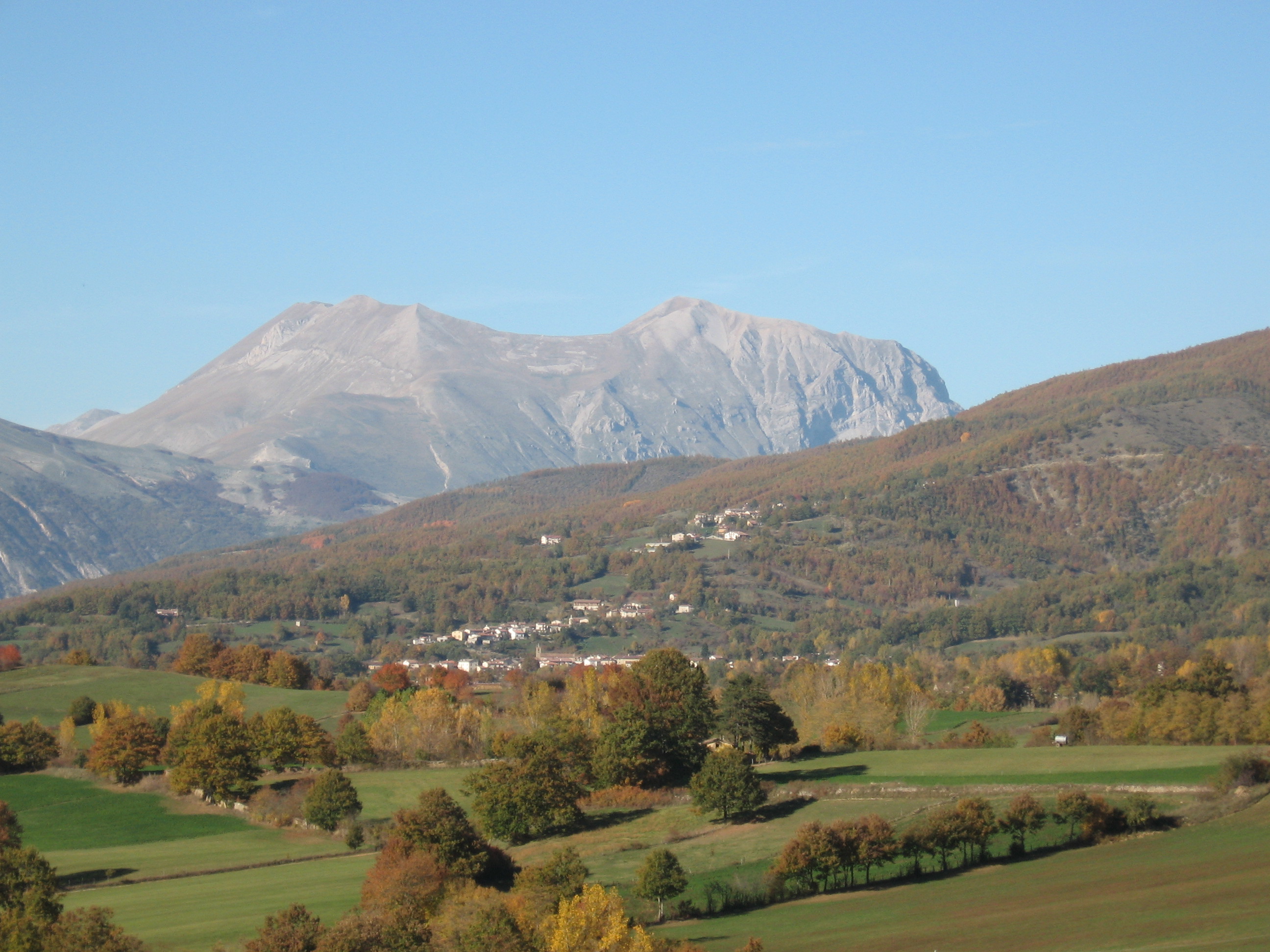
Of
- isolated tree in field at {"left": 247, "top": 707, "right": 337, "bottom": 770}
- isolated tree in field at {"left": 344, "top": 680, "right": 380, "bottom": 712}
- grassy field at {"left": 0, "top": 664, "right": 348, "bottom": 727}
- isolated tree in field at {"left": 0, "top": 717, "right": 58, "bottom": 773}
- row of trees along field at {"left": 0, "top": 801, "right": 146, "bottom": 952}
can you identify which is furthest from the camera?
isolated tree in field at {"left": 344, "top": 680, "right": 380, "bottom": 712}

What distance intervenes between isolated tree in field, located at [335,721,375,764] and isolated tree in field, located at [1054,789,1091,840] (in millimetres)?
50282

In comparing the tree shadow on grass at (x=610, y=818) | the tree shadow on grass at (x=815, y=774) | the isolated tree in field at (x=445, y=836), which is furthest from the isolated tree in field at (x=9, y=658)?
the isolated tree in field at (x=445, y=836)

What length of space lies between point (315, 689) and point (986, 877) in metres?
105

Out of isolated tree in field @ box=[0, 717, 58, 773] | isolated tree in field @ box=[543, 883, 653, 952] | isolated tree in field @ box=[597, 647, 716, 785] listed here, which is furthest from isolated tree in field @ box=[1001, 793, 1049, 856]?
isolated tree in field @ box=[0, 717, 58, 773]

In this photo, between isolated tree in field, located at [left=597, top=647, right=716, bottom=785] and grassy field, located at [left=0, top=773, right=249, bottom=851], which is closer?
grassy field, located at [left=0, top=773, right=249, bottom=851]

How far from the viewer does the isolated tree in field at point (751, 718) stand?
88.2 meters

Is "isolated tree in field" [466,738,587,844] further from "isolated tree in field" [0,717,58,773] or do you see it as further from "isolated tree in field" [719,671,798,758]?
"isolated tree in field" [0,717,58,773]

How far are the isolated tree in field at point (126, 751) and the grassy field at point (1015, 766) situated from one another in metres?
41.0

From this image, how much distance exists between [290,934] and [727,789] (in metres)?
31.5

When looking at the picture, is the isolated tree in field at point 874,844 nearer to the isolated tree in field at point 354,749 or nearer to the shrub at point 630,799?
the shrub at point 630,799

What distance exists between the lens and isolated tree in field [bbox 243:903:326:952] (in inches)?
1784

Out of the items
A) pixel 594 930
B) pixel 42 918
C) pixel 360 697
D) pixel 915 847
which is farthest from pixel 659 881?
pixel 360 697

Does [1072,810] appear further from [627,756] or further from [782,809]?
[627,756]

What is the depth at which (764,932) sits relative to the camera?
51.9 meters
